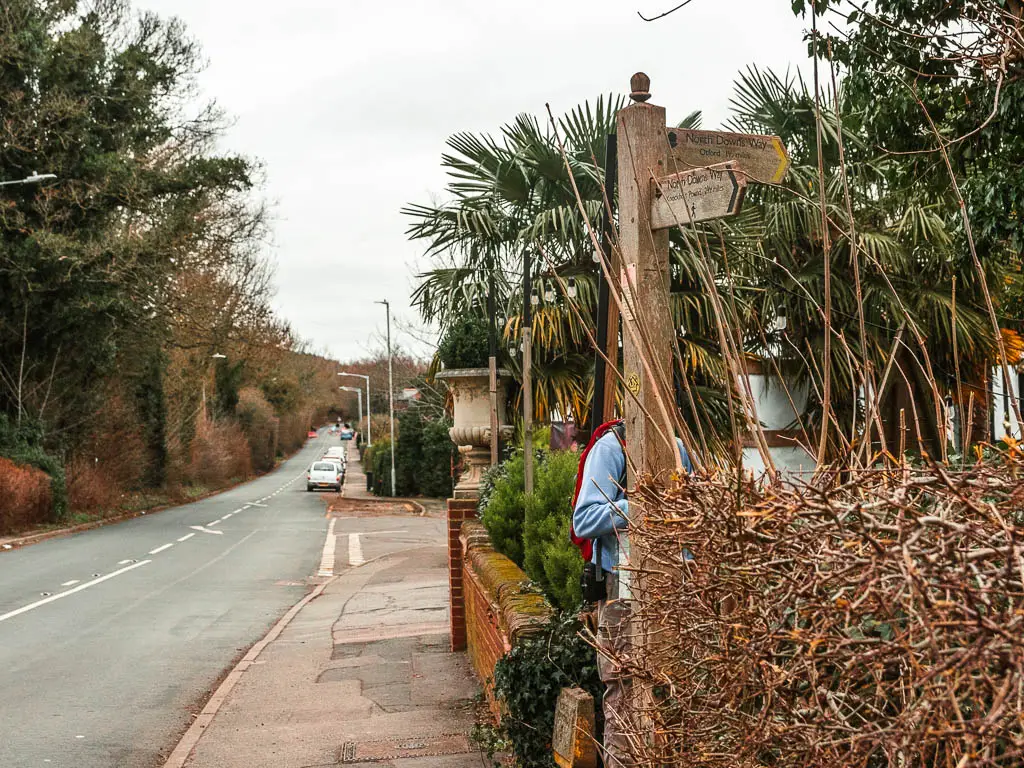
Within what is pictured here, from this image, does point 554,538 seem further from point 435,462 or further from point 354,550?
point 435,462

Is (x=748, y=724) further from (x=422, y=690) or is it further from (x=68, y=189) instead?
(x=68, y=189)

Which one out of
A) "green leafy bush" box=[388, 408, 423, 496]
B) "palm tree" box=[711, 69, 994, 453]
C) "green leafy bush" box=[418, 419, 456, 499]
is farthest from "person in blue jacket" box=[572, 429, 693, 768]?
"green leafy bush" box=[388, 408, 423, 496]

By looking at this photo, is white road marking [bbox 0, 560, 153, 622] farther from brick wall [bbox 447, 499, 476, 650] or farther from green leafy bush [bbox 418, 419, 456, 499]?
green leafy bush [bbox 418, 419, 456, 499]

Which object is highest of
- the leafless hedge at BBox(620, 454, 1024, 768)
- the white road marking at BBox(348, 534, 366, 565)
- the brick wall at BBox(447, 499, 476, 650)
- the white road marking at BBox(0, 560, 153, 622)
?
the leafless hedge at BBox(620, 454, 1024, 768)

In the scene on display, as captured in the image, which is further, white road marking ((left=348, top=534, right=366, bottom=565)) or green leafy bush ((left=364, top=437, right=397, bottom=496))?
green leafy bush ((left=364, top=437, right=397, bottom=496))

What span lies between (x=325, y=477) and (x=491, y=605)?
50058 mm

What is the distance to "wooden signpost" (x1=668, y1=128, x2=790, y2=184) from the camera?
4051 millimetres

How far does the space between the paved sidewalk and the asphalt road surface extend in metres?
Result: 0.46

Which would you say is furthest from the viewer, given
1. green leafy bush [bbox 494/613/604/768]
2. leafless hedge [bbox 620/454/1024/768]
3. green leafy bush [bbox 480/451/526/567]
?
green leafy bush [bbox 480/451/526/567]

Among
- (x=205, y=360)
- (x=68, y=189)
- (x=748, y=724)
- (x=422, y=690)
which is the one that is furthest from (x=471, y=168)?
(x=205, y=360)

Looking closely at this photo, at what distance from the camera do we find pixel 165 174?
3234 cm

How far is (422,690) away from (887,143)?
600 cm

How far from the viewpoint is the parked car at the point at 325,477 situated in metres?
55.6

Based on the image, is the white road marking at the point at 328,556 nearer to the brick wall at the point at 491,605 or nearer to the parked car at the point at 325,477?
the brick wall at the point at 491,605
